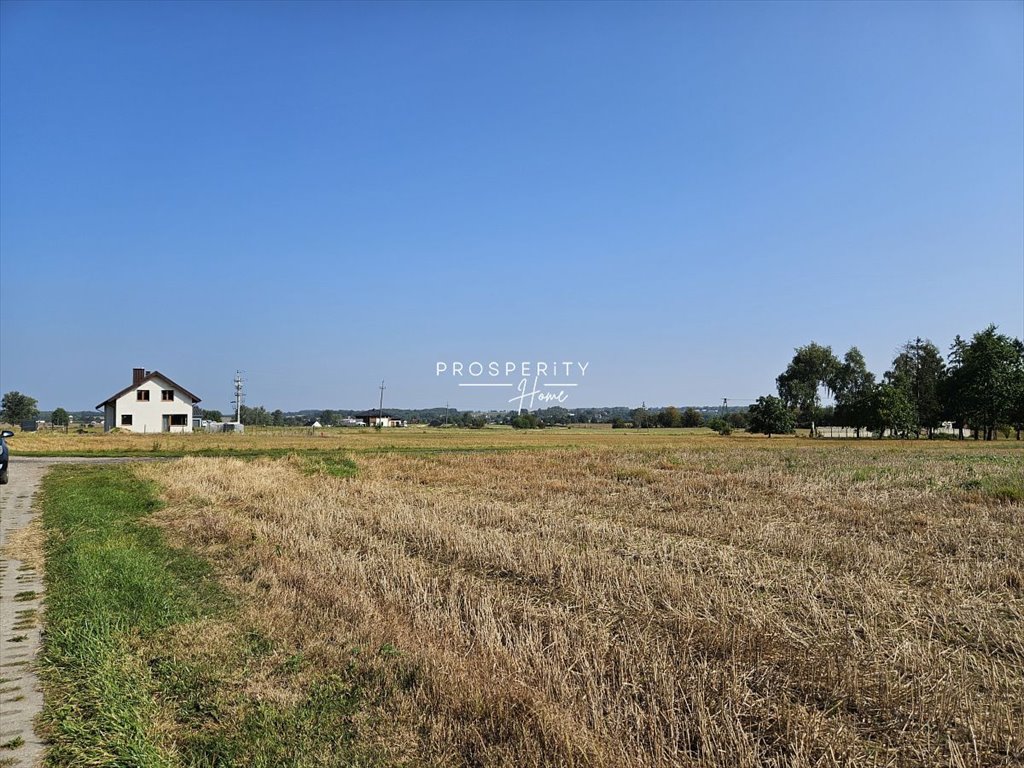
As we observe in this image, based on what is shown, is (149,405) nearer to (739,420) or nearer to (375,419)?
(375,419)

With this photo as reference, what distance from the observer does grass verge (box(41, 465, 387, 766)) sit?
15.3 ft

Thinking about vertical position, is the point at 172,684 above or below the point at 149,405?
below

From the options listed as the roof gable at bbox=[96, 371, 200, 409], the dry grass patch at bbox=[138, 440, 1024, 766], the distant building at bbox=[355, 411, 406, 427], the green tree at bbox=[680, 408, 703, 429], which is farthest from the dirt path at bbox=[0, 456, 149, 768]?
the green tree at bbox=[680, 408, 703, 429]

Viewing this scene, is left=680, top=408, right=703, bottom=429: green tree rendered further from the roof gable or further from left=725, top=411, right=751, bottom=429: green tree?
the roof gable

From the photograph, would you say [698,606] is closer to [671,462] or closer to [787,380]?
[671,462]

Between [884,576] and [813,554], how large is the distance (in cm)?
180

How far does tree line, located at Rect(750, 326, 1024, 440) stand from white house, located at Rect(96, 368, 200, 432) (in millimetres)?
90241

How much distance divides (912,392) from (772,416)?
22208mm

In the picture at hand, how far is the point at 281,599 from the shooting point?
8336 millimetres

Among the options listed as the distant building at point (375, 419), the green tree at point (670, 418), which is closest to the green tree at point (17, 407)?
the distant building at point (375, 419)

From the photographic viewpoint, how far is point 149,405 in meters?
82.1

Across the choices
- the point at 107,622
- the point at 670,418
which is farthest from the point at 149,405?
the point at 670,418

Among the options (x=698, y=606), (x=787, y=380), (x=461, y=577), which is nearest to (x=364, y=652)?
(x=461, y=577)

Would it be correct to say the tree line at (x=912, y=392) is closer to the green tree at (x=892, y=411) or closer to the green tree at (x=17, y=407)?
the green tree at (x=892, y=411)
